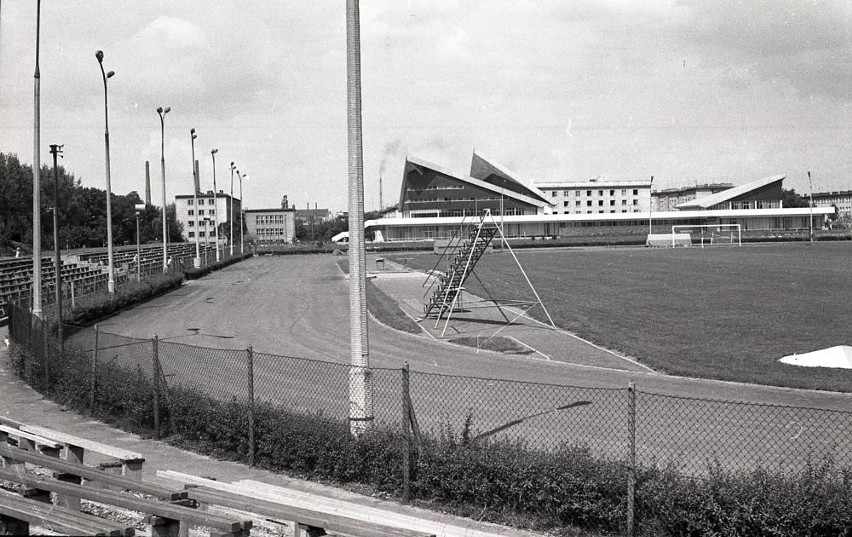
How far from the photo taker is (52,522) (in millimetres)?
5238

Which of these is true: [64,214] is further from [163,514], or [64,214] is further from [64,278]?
[163,514]

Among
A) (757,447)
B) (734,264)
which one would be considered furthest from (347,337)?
(734,264)

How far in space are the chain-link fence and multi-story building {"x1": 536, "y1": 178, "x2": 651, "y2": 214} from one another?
165588mm

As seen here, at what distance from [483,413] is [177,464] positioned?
495 cm

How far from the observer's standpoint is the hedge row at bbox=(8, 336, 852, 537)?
7.18m

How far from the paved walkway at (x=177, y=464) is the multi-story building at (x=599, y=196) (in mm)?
167298

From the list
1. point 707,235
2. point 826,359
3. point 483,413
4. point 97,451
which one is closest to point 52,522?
point 97,451

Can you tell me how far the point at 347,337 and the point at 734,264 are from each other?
41.2 metres

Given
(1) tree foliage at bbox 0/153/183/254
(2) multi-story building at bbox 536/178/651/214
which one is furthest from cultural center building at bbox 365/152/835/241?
(1) tree foliage at bbox 0/153/183/254

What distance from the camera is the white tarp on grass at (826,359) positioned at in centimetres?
1780

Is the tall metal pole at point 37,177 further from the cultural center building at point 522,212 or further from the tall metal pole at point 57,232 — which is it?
the cultural center building at point 522,212

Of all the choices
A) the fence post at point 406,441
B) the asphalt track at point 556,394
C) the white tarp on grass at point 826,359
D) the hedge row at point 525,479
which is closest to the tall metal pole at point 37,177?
the asphalt track at point 556,394

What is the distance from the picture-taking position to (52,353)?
54.0 feet

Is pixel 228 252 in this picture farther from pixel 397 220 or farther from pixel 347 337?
pixel 347 337
